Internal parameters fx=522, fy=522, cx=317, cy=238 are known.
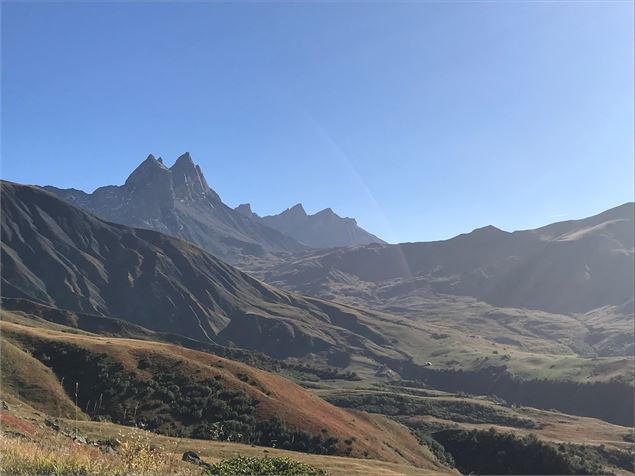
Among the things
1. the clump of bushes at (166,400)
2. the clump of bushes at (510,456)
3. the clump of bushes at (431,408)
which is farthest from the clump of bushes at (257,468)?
the clump of bushes at (431,408)

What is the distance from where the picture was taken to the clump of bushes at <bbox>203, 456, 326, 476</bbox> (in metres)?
15.1

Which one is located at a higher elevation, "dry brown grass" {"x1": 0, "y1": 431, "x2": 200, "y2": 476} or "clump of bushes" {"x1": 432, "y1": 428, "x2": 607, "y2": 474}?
"dry brown grass" {"x1": 0, "y1": 431, "x2": 200, "y2": 476}

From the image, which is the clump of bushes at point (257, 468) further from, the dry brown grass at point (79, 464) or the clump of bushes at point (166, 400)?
the clump of bushes at point (166, 400)

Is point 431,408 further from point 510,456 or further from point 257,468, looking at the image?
point 257,468

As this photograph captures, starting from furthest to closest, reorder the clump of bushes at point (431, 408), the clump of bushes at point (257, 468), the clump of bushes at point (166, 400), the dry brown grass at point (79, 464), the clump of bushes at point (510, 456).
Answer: the clump of bushes at point (431, 408) < the clump of bushes at point (510, 456) < the clump of bushes at point (166, 400) < the clump of bushes at point (257, 468) < the dry brown grass at point (79, 464)

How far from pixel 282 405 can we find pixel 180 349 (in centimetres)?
2272

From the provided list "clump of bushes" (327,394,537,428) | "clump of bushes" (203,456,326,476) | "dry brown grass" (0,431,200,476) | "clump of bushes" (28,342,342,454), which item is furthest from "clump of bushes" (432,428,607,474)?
"dry brown grass" (0,431,200,476)

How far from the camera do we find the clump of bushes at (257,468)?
15.1 m

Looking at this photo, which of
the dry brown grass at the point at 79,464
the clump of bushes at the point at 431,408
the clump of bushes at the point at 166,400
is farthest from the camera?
the clump of bushes at the point at 431,408

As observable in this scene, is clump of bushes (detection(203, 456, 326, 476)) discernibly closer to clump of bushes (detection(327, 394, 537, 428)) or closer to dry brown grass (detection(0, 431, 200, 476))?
dry brown grass (detection(0, 431, 200, 476))

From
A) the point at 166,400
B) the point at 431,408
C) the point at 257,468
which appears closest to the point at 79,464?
the point at 257,468

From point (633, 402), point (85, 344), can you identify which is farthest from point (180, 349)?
point (633, 402)

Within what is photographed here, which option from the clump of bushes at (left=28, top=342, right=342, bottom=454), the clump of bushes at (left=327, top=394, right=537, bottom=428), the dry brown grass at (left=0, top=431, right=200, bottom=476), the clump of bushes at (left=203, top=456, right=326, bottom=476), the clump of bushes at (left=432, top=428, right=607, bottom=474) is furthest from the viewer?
the clump of bushes at (left=327, top=394, right=537, bottom=428)

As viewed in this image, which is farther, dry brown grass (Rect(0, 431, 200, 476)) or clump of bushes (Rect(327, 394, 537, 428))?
clump of bushes (Rect(327, 394, 537, 428))
